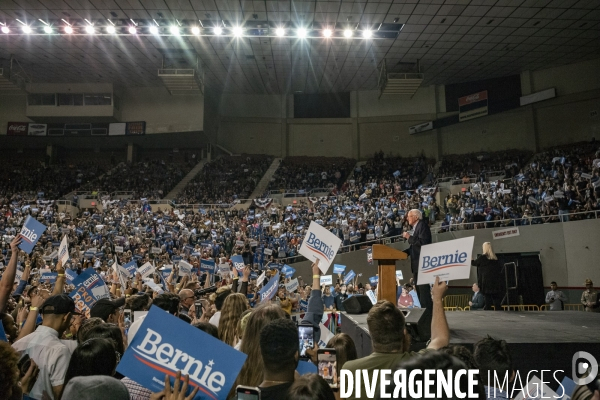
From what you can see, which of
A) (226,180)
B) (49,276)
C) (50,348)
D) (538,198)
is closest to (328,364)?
(50,348)

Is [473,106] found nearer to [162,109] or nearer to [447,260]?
[162,109]

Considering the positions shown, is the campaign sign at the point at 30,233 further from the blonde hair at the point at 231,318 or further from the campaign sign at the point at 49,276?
the blonde hair at the point at 231,318

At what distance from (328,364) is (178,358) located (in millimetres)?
1069

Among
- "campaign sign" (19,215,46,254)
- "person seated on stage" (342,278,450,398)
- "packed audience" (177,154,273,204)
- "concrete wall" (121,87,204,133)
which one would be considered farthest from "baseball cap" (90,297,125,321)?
"concrete wall" (121,87,204,133)

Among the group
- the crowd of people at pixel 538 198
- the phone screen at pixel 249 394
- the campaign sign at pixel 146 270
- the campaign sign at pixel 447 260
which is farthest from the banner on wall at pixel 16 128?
the phone screen at pixel 249 394

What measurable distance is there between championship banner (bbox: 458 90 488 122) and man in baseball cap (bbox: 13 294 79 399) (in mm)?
27358

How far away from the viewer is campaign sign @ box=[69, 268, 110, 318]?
20.0ft

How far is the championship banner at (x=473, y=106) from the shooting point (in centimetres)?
2672

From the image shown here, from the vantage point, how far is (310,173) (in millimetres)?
28906

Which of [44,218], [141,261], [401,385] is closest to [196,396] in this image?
[401,385]

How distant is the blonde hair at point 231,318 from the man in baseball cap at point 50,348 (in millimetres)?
1028

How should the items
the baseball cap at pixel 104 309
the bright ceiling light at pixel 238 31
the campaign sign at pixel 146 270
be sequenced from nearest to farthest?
the baseball cap at pixel 104 309 < the campaign sign at pixel 146 270 < the bright ceiling light at pixel 238 31

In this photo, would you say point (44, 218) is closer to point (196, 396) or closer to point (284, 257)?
point (284, 257)

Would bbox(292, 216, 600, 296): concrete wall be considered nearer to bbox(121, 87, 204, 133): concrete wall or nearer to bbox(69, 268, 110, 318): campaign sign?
bbox(69, 268, 110, 318): campaign sign
